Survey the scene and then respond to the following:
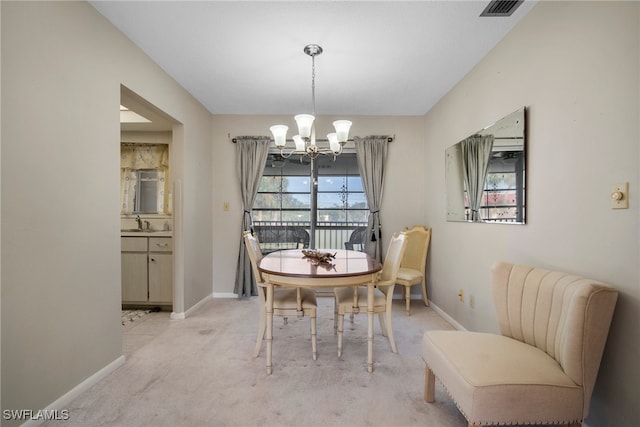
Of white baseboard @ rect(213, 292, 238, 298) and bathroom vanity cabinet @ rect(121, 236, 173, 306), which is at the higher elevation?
bathroom vanity cabinet @ rect(121, 236, 173, 306)

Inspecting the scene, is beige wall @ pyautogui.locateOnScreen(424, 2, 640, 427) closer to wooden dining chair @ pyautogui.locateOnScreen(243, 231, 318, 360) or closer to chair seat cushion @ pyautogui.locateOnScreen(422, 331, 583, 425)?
chair seat cushion @ pyautogui.locateOnScreen(422, 331, 583, 425)

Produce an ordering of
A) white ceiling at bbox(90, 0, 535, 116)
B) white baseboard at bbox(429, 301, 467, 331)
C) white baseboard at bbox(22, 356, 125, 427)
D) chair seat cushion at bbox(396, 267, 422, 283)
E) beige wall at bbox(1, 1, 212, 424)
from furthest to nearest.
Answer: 1. chair seat cushion at bbox(396, 267, 422, 283)
2. white baseboard at bbox(429, 301, 467, 331)
3. white ceiling at bbox(90, 0, 535, 116)
4. white baseboard at bbox(22, 356, 125, 427)
5. beige wall at bbox(1, 1, 212, 424)

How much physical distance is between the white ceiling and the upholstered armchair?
6.09ft

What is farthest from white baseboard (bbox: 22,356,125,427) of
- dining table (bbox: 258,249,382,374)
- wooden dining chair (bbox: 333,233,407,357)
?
wooden dining chair (bbox: 333,233,407,357)

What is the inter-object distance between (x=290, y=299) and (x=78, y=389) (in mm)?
1441

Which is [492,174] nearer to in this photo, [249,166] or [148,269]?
[249,166]

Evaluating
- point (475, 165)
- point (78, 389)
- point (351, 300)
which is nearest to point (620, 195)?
point (475, 165)

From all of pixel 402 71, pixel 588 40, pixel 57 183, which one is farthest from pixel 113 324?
pixel 588 40

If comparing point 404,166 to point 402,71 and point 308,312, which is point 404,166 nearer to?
point 402,71

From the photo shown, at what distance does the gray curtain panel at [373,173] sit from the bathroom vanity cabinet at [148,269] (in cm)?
252

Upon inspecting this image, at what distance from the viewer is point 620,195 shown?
1.37 metres

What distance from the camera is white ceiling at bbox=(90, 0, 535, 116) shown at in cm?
204

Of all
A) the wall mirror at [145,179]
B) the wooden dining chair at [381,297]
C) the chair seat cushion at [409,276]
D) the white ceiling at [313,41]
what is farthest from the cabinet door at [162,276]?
the chair seat cushion at [409,276]

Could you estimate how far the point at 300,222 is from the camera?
4.36 m
